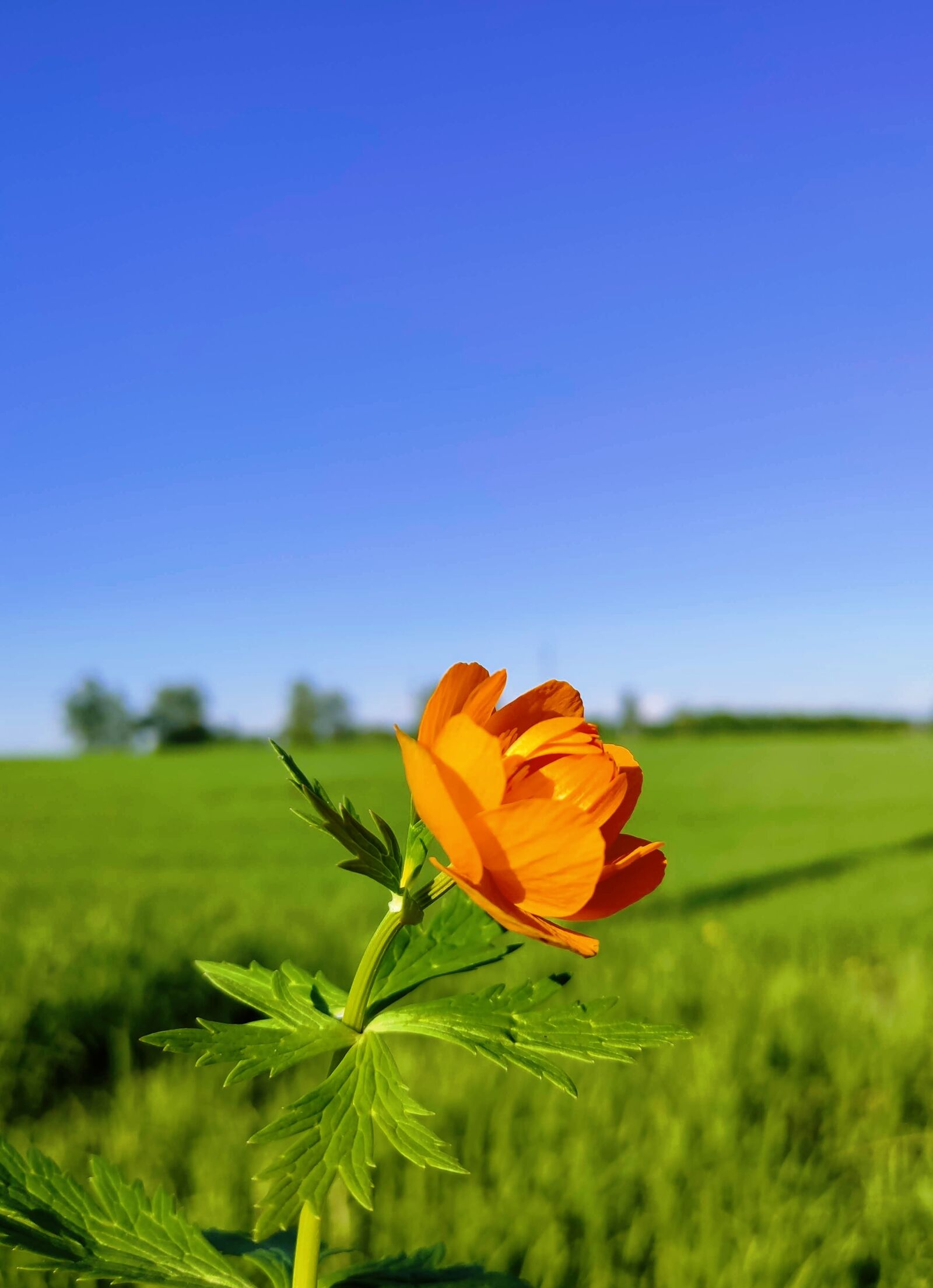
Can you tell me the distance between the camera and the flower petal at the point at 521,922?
0.43 meters

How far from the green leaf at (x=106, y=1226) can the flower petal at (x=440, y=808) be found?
1.09 feet

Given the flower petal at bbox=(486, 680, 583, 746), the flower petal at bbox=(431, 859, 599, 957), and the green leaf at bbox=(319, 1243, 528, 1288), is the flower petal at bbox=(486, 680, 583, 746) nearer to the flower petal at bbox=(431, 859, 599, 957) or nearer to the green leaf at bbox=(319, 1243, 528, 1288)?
the flower petal at bbox=(431, 859, 599, 957)

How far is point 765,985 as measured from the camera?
2.68m

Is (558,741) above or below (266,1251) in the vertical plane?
above

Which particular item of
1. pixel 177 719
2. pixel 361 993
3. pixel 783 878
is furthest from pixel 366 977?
pixel 177 719

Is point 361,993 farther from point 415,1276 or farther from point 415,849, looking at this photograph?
point 415,1276

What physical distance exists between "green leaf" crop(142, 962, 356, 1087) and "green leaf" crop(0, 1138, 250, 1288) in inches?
5.7

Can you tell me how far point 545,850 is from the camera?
44 centimetres

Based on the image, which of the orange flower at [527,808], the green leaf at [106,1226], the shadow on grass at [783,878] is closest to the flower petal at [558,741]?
the orange flower at [527,808]

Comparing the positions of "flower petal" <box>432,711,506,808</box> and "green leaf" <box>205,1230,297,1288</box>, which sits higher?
"flower petal" <box>432,711,506,808</box>

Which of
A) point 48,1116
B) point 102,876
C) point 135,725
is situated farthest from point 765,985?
point 135,725

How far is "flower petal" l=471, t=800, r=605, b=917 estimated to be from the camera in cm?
44

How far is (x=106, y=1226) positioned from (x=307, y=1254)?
158 millimetres

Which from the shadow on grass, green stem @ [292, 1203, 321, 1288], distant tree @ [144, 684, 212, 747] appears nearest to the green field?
green stem @ [292, 1203, 321, 1288]
